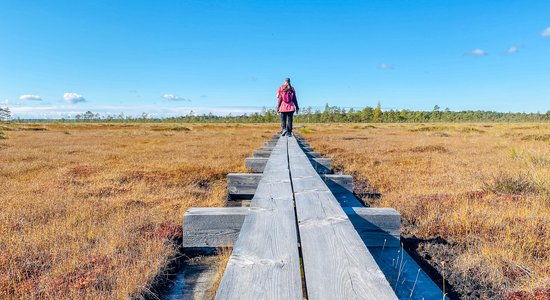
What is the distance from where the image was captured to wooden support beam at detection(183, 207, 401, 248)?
2.59 meters

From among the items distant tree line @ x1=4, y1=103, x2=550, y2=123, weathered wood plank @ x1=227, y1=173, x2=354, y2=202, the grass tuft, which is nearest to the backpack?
the grass tuft

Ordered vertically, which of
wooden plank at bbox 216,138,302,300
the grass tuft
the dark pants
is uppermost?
the dark pants

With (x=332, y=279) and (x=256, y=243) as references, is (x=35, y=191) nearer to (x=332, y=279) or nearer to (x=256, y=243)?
(x=256, y=243)

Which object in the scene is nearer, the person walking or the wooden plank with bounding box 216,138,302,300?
the wooden plank with bounding box 216,138,302,300

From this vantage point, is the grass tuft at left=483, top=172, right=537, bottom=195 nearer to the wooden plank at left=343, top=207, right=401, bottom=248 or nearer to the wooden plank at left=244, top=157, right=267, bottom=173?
the wooden plank at left=244, top=157, right=267, bottom=173

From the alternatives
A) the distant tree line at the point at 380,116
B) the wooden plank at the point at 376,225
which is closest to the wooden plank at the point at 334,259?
the wooden plank at the point at 376,225

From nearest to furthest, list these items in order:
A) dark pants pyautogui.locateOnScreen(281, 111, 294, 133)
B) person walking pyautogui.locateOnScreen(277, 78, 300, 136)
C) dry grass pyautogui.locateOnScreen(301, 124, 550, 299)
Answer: dry grass pyautogui.locateOnScreen(301, 124, 550, 299) < person walking pyautogui.locateOnScreen(277, 78, 300, 136) < dark pants pyautogui.locateOnScreen(281, 111, 294, 133)

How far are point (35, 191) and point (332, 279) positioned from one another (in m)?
6.60

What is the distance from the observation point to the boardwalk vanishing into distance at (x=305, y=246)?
4.38 ft

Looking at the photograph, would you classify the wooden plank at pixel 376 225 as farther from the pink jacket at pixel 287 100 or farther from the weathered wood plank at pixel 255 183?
the pink jacket at pixel 287 100

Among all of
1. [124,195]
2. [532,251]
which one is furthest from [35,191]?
[532,251]

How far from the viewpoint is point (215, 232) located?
8.73ft

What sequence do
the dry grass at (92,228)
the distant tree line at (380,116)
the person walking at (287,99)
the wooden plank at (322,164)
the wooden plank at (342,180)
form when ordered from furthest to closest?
the distant tree line at (380,116), the person walking at (287,99), the wooden plank at (322,164), the wooden plank at (342,180), the dry grass at (92,228)

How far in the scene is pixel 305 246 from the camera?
1.71m
